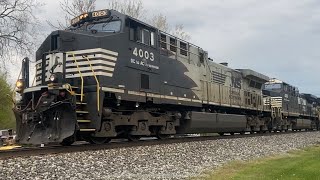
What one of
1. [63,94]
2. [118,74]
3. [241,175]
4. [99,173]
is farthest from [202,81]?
[99,173]

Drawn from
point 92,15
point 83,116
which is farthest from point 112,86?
point 92,15

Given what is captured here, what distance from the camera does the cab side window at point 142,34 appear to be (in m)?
12.6

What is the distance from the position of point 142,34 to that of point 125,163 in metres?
5.71

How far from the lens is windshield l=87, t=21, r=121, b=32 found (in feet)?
39.6

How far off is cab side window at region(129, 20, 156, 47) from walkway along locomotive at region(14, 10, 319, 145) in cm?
3

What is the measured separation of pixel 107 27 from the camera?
1226cm

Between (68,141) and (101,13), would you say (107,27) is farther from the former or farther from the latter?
(68,141)

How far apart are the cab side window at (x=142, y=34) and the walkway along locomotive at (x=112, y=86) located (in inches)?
1.3

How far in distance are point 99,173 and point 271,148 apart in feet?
28.8

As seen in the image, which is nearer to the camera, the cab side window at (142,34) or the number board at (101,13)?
the number board at (101,13)

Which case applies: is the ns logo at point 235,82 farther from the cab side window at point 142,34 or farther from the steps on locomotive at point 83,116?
the steps on locomotive at point 83,116

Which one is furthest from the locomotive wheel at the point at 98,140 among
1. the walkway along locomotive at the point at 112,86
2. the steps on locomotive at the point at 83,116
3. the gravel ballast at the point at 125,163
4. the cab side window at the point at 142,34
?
the cab side window at the point at 142,34

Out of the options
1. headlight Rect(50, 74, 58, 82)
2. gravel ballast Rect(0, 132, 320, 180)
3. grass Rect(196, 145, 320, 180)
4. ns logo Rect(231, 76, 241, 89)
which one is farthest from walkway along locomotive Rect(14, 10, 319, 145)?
ns logo Rect(231, 76, 241, 89)

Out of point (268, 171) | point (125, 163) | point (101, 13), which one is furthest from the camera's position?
point (101, 13)
